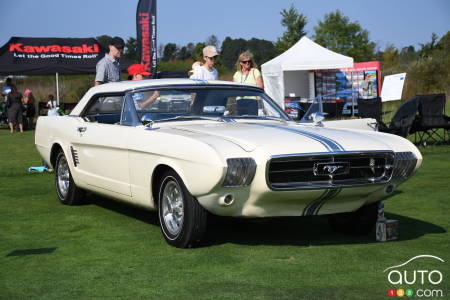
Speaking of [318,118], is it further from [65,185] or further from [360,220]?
[65,185]

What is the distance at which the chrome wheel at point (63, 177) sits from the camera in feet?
26.0

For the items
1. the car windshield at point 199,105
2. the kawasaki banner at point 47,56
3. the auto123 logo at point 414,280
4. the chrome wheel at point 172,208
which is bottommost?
the auto123 logo at point 414,280

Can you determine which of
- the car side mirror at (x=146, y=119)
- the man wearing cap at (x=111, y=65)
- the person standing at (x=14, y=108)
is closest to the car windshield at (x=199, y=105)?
the car side mirror at (x=146, y=119)

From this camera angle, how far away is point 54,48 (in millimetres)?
25750

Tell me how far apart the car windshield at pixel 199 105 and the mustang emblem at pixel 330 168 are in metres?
1.47

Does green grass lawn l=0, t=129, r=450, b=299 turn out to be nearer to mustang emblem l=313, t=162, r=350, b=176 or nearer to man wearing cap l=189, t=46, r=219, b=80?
mustang emblem l=313, t=162, r=350, b=176

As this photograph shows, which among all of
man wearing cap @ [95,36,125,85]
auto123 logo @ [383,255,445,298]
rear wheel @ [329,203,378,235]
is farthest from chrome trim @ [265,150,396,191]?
man wearing cap @ [95,36,125,85]

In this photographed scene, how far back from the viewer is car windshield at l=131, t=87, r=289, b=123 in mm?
6453

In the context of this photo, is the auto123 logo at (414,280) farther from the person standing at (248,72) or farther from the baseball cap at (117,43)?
the baseball cap at (117,43)

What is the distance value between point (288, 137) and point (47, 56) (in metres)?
21.7

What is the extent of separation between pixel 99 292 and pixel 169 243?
1375 millimetres

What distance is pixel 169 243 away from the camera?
5625mm

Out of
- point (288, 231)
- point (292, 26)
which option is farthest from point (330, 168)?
point (292, 26)

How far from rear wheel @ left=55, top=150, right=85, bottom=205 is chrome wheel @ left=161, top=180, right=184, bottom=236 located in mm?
2285
